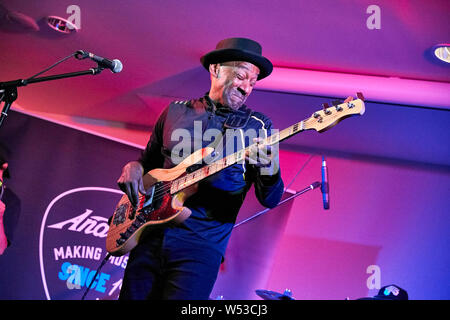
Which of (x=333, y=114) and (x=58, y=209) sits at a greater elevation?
(x=333, y=114)

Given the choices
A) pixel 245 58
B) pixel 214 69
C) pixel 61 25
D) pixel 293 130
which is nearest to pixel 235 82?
pixel 245 58

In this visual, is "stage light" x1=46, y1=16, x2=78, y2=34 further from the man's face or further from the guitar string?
the guitar string

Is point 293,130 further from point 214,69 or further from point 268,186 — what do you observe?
point 214,69

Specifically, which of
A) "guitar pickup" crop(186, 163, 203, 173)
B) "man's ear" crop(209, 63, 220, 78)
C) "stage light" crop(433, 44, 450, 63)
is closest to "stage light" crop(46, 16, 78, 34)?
"man's ear" crop(209, 63, 220, 78)

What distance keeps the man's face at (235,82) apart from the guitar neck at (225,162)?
0.47 m

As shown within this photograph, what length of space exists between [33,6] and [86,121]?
2449mm

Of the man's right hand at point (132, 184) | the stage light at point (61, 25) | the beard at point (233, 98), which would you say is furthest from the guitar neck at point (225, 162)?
the stage light at point (61, 25)

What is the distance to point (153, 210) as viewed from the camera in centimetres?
265

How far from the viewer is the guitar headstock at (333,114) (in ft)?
8.14

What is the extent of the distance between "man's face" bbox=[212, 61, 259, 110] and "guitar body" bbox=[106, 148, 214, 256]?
49 cm

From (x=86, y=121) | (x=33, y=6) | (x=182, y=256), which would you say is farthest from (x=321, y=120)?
(x=86, y=121)

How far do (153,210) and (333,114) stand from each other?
1.15 meters

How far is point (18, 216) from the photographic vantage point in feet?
14.5
